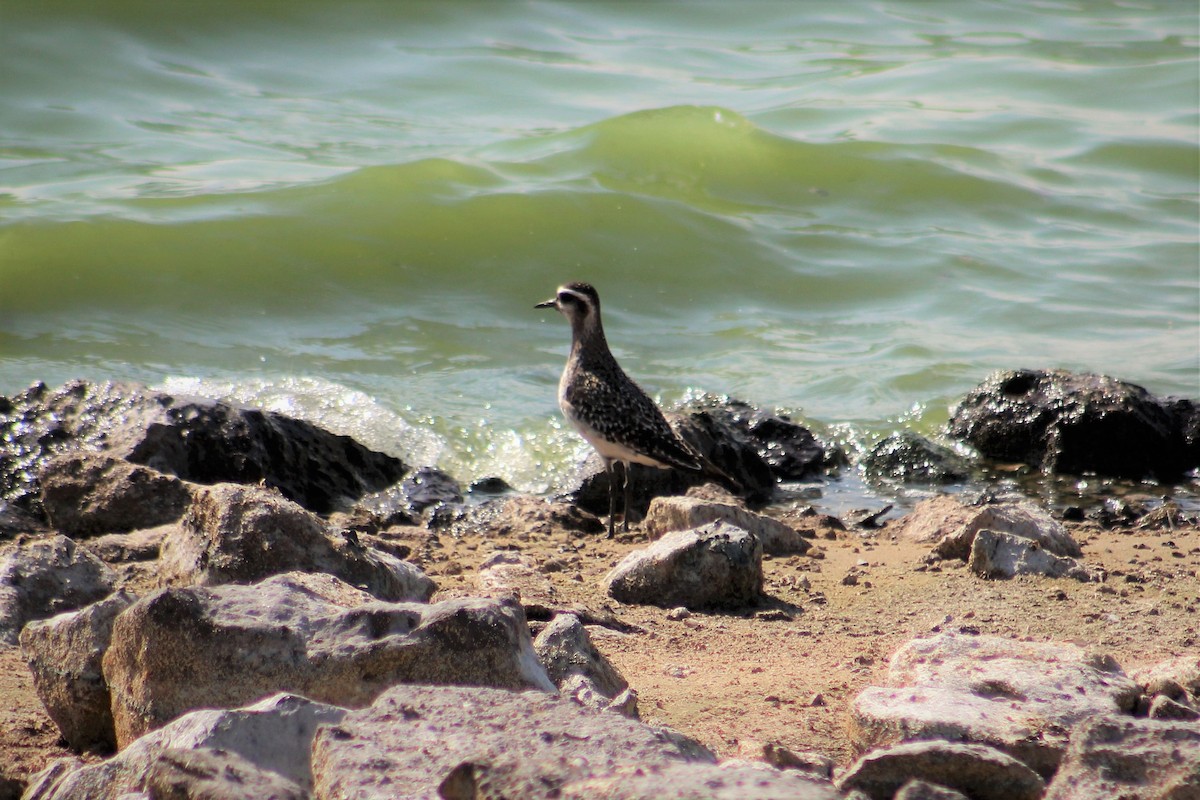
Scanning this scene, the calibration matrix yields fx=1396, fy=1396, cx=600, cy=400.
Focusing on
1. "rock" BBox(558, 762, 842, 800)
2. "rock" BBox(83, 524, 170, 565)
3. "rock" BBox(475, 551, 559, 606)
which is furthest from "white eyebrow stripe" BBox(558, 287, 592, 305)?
"rock" BBox(558, 762, 842, 800)

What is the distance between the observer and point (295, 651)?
11.6ft

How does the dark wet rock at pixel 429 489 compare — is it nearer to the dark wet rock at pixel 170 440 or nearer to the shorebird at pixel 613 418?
the dark wet rock at pixel 170 440

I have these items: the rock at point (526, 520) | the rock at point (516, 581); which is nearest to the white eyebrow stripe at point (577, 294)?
the rock at point (526, 520)

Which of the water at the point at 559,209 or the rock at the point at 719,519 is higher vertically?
the water at the point at 559,209

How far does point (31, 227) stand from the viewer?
12461 millimetres

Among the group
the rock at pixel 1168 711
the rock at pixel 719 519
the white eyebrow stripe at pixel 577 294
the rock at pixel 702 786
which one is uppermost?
the white eyebrow stripe at pixel 577 294

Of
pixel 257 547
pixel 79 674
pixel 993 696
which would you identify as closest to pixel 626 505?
pixel 257 547

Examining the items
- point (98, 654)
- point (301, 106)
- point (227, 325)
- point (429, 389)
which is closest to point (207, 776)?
point (98, 654)

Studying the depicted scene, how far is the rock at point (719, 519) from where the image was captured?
662cm

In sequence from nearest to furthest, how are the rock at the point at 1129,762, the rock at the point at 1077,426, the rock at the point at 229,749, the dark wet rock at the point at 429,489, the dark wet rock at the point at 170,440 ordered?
the rock at the point at 229,749
the rock at the point at 1129,762
the dark wet rock at the point at 170,440
the dark wet rock at the point at 429,489
the rock at the point at 1077,426

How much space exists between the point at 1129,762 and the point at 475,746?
4.80ft

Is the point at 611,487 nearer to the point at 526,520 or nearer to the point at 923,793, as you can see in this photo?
the point at 526,520

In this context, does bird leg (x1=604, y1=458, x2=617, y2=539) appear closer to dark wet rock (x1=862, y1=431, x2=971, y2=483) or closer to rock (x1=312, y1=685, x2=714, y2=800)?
dark wet rock (x1=862, y1=431, x2=971, y2=483)

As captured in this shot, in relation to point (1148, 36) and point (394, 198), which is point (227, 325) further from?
point (1148, 36)
